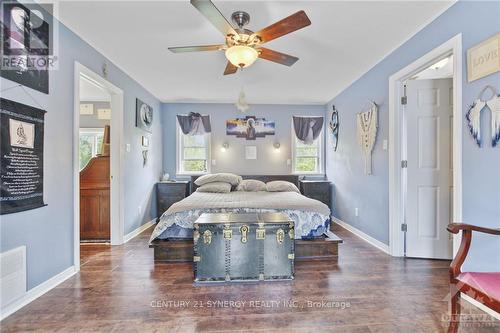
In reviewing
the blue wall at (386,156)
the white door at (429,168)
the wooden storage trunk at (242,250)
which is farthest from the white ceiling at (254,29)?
the wooden storage trunk at (242,250)

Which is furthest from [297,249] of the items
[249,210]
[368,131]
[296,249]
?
[368,131]

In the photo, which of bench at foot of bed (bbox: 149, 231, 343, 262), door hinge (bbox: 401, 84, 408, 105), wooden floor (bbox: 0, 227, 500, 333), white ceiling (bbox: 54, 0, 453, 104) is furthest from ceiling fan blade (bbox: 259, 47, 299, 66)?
wooden floor (bbox: 0, 227, 500, 333)

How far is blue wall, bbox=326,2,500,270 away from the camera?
195 cm

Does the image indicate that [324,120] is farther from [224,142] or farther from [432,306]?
[432,306]

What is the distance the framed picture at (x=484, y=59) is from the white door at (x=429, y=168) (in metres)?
0.93

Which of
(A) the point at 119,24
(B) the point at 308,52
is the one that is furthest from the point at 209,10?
(B) the point at 308,52

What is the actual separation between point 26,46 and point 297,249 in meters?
3.19

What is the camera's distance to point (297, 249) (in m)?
2.97

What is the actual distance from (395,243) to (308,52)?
2.55 meters

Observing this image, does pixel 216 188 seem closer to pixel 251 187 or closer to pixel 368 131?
pixel 251 187

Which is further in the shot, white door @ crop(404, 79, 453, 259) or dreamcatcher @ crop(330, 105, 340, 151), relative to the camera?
dreamcatcher @ crop(330, 105, 340, 151)

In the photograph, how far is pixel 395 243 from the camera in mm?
3100

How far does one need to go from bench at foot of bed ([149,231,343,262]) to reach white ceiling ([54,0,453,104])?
7.48 feet

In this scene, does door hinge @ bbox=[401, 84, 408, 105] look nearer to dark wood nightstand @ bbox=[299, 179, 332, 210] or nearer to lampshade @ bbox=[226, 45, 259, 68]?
lampshade @ bbox=[226, 45, 259, 68]
